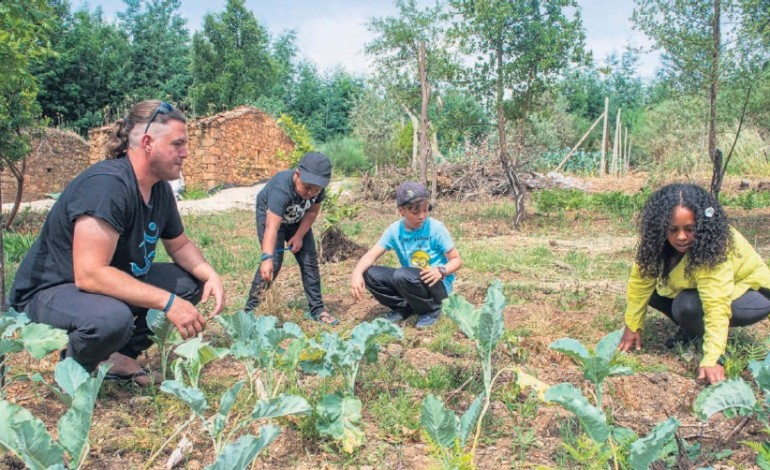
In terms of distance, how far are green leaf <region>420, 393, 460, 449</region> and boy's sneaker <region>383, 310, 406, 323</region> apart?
2204mm

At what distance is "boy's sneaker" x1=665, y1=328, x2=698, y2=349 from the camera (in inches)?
139

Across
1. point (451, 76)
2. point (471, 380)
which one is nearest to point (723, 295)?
point (471, 380)

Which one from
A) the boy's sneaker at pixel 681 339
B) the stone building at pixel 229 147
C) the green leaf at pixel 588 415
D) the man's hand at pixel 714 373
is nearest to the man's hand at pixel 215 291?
→ the green leaf at pixel 588 415

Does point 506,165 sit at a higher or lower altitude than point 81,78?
lower

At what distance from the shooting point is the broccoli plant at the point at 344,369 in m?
2.28

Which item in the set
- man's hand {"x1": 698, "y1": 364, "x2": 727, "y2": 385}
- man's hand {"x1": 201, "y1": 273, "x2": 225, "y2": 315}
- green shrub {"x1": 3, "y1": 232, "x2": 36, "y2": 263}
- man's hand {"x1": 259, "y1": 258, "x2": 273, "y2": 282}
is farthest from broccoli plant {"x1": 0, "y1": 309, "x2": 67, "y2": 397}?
green shrub {"x1": 3, "y1": 232, "x2": 36, "y2": 263}

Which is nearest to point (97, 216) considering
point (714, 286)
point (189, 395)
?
point (189, 395)

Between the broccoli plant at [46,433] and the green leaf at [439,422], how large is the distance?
983 millimetres

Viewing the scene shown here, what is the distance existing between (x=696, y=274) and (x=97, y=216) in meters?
2.78

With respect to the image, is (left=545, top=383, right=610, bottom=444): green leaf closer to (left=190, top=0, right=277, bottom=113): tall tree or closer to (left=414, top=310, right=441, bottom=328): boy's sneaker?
(left=414, top=310, right=441, bottom=328): boy's sneaker

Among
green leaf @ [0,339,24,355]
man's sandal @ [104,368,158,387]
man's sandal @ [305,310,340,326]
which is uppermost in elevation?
green leaf @ [0,339,24,355]

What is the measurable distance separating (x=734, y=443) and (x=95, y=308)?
253cm

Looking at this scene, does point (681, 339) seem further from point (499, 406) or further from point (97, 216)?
point (97, 216)

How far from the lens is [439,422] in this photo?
6.43ft
